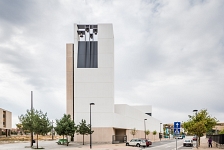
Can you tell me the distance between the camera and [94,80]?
6166 cm

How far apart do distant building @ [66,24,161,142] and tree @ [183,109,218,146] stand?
20.9 m

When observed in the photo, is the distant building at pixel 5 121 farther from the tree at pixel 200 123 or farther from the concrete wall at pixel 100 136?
the tree at pixel 200 123

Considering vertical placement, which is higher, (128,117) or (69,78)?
(69,78)

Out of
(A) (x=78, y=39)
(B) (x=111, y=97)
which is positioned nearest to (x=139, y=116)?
(B) (x=111, y=97)

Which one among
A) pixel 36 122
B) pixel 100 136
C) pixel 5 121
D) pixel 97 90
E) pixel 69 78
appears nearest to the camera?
pixel 36 122

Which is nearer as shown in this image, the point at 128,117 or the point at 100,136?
the point at 100,136

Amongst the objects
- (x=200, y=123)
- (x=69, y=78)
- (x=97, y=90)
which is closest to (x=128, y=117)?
(x=97, y=90)

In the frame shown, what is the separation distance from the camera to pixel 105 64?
205 ft

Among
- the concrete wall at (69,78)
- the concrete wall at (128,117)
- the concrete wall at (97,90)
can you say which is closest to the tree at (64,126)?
the concrete wall at (97,90)

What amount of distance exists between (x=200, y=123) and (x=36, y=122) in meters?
22.0

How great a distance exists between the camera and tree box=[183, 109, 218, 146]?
40741 mm

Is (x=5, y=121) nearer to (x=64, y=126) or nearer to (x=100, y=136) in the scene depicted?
(x=100, y=136)

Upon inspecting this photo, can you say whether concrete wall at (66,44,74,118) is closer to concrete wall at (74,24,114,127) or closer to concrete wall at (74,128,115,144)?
concrete wall at (74,24,114,127)

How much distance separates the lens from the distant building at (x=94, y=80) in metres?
61.0
